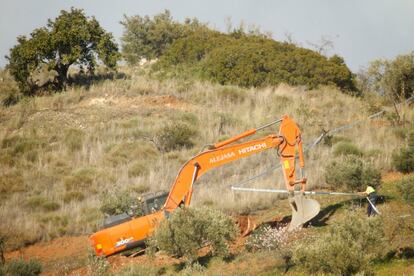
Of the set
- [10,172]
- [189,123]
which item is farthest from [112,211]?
[189,123]

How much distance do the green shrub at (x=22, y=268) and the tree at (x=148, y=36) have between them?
39.1m

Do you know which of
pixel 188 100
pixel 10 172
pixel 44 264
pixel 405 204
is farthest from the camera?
pixel 188 100

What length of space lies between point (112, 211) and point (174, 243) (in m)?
6.20

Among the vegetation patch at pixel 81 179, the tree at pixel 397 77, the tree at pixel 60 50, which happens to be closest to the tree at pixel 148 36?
the tree at pixel 60 50

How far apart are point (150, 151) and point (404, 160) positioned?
12.2 m

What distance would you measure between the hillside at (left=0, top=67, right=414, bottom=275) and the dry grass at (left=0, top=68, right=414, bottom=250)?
0.19 feet

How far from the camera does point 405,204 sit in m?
17.8

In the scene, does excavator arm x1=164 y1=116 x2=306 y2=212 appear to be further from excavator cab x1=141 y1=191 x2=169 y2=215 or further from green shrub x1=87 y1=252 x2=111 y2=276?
green shrub x1=87 y1=252 x2=111 y2=276

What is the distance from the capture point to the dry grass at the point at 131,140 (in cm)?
2309

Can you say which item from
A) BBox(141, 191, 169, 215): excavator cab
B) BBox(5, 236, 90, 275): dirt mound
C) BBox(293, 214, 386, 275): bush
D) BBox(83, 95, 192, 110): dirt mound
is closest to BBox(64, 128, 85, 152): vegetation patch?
BBox(83, 95, 192, 110): dirt mound

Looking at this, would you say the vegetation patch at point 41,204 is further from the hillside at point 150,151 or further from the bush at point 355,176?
the bush at point 355,176

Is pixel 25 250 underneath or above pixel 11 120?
underneath

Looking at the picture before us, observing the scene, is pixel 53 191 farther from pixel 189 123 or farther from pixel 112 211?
pixel 189 123

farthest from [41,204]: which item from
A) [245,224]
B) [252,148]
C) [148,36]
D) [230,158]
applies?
[148,36]
